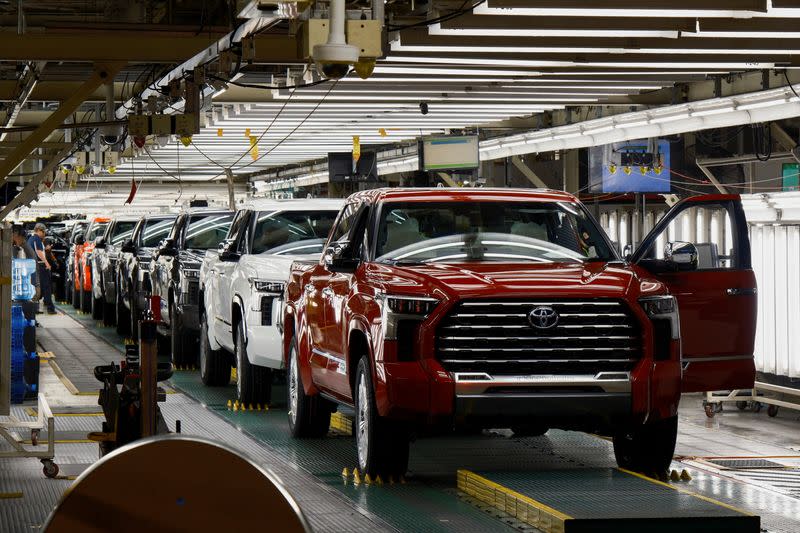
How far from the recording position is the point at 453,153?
24.1 m

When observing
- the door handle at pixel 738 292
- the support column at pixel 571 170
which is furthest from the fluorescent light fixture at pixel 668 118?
the support column at pixel 571 170

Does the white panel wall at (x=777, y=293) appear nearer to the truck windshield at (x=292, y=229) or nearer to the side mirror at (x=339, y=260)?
the truck windshield at (x=292, y=229)

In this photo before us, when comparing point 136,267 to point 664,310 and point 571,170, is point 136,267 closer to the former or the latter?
point 571,170

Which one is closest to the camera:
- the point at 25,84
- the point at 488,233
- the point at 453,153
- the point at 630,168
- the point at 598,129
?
the point at 488,233

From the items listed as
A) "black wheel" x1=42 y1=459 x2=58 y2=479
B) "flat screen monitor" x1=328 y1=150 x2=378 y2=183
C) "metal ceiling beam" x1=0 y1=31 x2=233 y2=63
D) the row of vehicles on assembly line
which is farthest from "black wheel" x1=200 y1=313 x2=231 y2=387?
"flat screen monitor" x1=328 y1=150 x2=378 y2=183

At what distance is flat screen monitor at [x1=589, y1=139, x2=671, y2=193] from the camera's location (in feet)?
79.3

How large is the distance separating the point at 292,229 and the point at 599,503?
7.05 metres

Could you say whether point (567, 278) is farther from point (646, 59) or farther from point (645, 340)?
point (646, 59)

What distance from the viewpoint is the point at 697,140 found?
98.2ft

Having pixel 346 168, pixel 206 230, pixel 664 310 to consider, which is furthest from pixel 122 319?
pixel 664 310

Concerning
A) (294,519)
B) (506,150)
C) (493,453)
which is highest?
(506,150)

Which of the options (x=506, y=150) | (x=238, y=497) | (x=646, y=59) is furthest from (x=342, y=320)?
(x=506, y=150)

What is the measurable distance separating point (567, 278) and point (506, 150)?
15220 mm

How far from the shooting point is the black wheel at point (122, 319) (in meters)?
25.3
